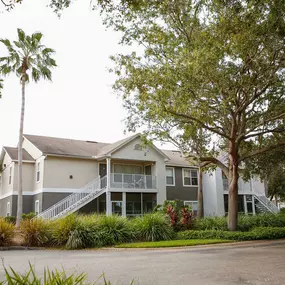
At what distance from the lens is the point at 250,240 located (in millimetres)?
15836

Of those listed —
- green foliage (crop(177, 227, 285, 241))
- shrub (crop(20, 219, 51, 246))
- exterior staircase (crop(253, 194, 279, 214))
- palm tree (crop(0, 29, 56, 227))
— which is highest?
palm tree (crop(0, 29, 56, 227))

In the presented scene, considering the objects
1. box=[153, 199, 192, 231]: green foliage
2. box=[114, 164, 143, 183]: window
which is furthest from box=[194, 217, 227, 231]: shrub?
box=[114, 164, 143, 183]: window

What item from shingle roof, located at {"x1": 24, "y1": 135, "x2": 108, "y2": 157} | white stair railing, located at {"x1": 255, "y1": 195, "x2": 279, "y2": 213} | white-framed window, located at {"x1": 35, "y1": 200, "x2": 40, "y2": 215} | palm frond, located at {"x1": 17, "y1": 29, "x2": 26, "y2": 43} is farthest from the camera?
white stair railing, located at {"x1": 255, "y1": 195, "x2": 279, "y2": 213}

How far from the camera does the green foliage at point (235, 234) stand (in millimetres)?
15805

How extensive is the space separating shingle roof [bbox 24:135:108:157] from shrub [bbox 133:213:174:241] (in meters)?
11.5

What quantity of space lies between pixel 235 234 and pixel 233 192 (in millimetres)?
2661

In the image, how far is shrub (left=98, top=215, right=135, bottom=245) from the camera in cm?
1496

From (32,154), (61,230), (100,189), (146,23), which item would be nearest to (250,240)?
(61,230)

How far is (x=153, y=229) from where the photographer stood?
52.2 ft

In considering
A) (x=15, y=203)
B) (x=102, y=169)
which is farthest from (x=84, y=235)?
(x=102, y=169)

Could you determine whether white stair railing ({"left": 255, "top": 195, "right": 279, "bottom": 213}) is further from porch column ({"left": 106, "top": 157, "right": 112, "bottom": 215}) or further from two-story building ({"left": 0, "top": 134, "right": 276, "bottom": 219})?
porch column ({"left": 106, "top": 157, "right": 112, "bottom": 215})

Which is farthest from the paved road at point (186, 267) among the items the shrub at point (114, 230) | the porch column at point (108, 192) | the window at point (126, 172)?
the window at point (126, 172)

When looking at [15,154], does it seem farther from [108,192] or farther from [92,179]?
[108,192]

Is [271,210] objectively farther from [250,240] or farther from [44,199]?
[44,199]
